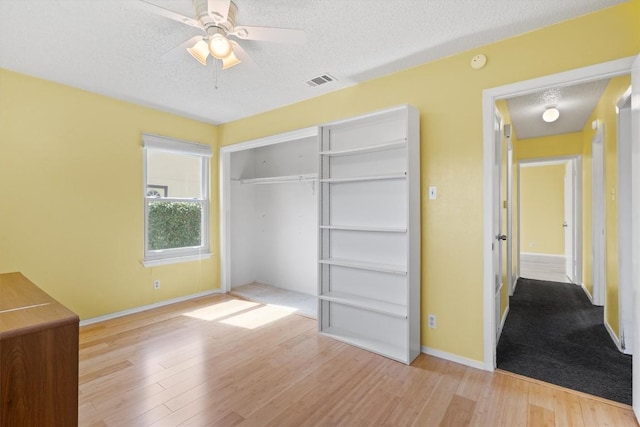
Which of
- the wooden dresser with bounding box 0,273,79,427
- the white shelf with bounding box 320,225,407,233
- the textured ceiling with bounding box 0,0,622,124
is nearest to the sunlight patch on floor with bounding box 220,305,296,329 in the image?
the white shelf with bounding box 320,225,407,233

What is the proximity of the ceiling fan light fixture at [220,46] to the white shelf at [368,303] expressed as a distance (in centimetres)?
225

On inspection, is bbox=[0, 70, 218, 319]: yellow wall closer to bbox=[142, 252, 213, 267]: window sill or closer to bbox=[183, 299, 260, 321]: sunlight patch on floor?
bbox=[142, 252, 213, 267]: window sill

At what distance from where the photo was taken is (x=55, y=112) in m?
3.03

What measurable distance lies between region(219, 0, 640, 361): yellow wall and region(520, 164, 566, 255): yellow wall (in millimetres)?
6441

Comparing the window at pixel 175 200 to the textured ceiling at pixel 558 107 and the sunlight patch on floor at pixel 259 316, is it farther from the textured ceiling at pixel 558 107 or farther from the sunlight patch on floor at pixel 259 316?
the textured ceiling at pixel 558 107

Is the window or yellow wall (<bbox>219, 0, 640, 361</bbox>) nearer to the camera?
yellow wall (<bbox>219, 0, 640, 361</bbox>)

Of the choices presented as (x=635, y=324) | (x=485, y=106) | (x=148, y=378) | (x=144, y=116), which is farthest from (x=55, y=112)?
(x=635, y=324)

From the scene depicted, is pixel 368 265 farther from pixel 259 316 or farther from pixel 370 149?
pixel 259 316

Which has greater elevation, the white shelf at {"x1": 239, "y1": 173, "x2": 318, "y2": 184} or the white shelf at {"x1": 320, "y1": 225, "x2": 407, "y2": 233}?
the white shelf at {"x1": 239, "y1": 173, "x2": 318, "y2": 184}

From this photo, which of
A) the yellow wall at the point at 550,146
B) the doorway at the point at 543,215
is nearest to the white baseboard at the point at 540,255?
the doorway at the point at 543,215

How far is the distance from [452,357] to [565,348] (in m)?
1.13

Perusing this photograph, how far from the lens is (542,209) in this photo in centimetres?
757

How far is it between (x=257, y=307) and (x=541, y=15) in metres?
3.94

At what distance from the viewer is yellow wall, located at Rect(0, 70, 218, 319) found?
280cm
